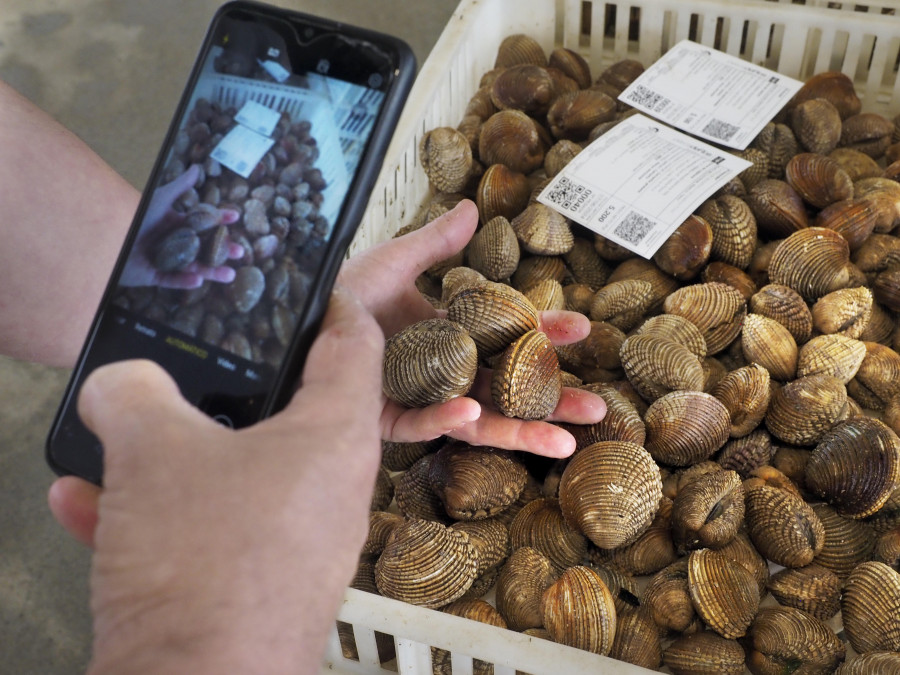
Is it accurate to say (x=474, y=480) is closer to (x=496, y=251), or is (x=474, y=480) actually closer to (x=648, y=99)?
(x=496, y=251)

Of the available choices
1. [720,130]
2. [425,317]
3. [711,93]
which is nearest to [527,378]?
[425,317]

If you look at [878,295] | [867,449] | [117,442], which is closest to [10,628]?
[117,442]

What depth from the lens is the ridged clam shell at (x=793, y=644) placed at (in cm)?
109

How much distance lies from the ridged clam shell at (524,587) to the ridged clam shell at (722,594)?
0.20m

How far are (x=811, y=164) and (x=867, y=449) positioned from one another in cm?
67

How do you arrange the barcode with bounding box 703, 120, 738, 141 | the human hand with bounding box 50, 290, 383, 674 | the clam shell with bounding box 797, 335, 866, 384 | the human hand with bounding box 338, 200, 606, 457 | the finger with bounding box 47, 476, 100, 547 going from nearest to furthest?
the human hand with bounding box 50, 290, 383, 674 < the finger with bounding box 47, 476, 100, 547 < the human hand with bounding box 338, 200, 606, 457 < the clam shell with bounding box 797, 335, 866, 384 < the barcode with bounding box 703, 120, 738, 141

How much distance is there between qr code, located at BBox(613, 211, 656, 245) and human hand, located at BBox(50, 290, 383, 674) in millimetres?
1012

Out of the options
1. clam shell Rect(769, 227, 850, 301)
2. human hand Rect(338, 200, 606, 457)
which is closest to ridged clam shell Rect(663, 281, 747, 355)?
clam shell Rect(769, 227, 850, 301)

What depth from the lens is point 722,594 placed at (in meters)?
1.13

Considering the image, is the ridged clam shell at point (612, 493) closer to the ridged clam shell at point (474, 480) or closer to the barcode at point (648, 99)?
the ridged clam shell at point (474, 480)

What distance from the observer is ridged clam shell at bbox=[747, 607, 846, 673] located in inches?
43.1

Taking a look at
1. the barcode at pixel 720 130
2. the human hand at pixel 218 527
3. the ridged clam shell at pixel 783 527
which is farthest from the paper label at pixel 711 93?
the human hand at pixel 218 527

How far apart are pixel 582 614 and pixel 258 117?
0.72 meters

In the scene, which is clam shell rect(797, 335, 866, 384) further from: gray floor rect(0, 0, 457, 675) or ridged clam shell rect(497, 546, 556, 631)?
gray floor rect(0, 0, 457, 675)
